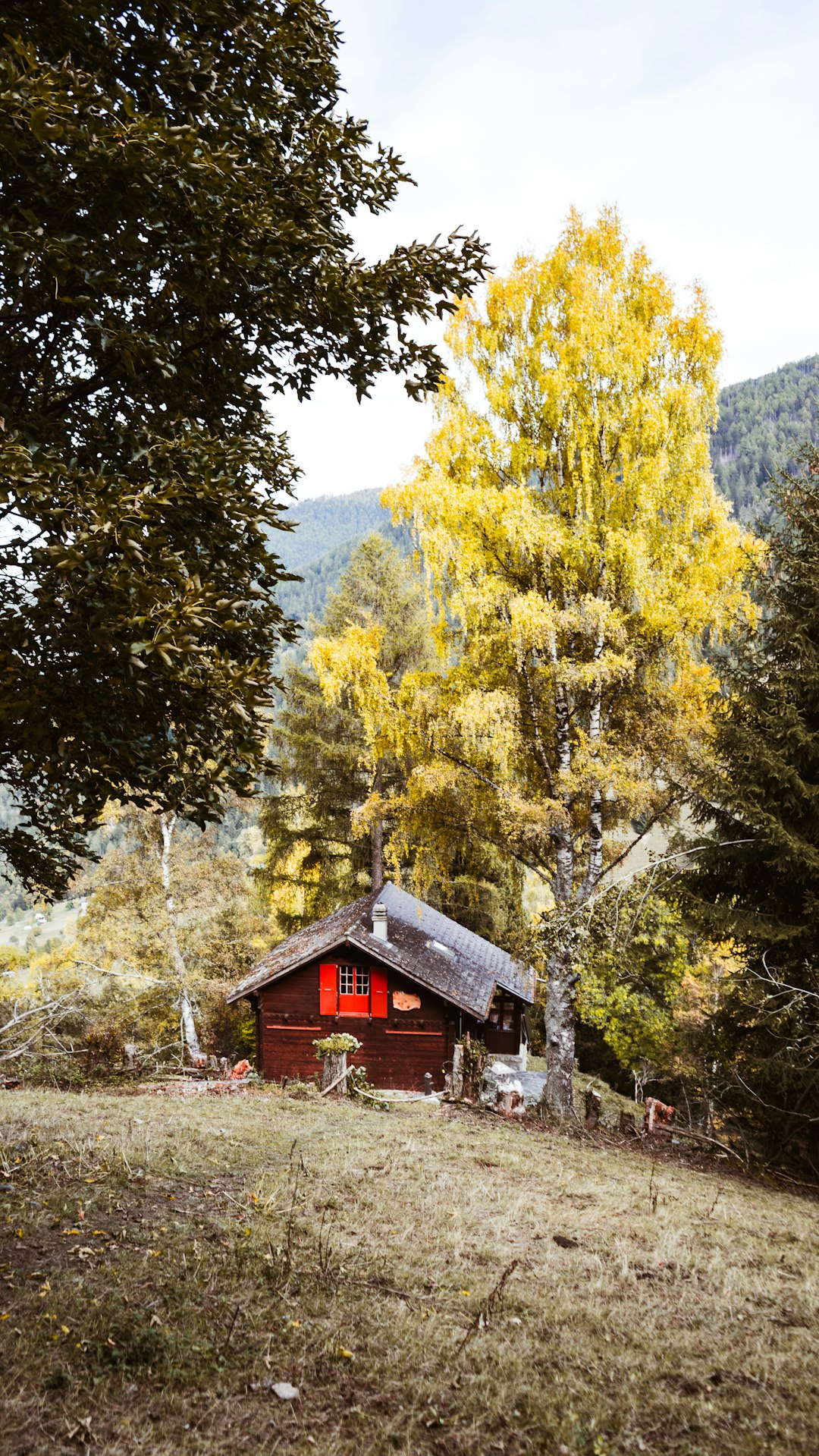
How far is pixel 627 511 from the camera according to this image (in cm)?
1229

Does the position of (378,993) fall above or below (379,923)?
below

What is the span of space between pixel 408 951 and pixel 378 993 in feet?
4.69

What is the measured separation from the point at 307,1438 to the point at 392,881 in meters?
26.4

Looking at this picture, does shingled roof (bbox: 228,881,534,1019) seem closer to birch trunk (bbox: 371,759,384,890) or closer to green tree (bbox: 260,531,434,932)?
birch trunk (bbox: 371,759,384,890)

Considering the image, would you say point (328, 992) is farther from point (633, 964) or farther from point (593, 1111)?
point (633, 964)

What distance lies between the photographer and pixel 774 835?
34.6ft

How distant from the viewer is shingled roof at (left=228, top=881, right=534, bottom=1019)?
69.6 ft

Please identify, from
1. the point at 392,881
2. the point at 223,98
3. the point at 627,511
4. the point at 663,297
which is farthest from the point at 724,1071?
the point at 392,881

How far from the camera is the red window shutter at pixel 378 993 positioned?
22.1 m

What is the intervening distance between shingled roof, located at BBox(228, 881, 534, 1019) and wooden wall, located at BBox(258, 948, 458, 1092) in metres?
0.64

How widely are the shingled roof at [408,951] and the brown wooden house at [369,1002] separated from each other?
48 millimetres

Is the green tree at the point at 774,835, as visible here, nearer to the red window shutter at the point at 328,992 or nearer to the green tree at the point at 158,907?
the red window shutter at the point at 328,992

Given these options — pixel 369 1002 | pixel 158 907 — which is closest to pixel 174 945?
pixel 158 907

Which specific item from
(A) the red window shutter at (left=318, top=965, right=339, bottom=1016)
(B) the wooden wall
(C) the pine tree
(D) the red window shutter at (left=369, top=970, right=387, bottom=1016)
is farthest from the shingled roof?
(C) the pine tree
